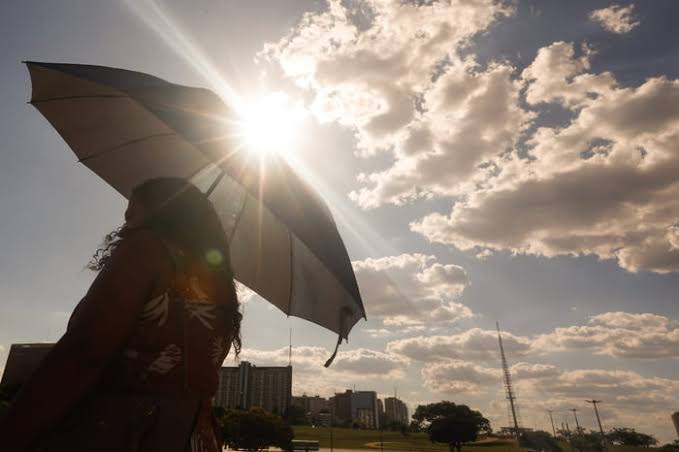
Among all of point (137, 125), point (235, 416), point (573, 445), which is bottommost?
point (573, 445)

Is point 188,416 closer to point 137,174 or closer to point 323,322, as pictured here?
point 323,322

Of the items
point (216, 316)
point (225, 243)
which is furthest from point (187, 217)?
point (216, 316)

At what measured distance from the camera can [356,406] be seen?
190125 millimetres

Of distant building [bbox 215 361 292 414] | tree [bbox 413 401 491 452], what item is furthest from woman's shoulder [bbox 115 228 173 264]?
distant building [bbox 215 361 292 414]

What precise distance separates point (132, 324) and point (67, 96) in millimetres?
2784

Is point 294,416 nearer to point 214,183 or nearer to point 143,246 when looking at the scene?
point 214,183

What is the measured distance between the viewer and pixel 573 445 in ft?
417

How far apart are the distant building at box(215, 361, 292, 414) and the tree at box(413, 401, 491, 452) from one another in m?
70.0

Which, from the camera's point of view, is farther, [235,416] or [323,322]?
[235,416]

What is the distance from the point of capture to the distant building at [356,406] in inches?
7274

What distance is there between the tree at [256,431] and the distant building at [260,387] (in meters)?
88.7

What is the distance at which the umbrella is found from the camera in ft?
7.62

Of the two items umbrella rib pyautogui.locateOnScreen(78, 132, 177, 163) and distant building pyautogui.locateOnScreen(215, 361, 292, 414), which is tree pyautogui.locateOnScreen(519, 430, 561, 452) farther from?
umbrella rib pyautogui.locateOnScreen(78, 132, 177, 163)

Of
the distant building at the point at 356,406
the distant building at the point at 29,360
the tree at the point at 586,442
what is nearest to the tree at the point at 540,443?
the tree at the point at 586,442
